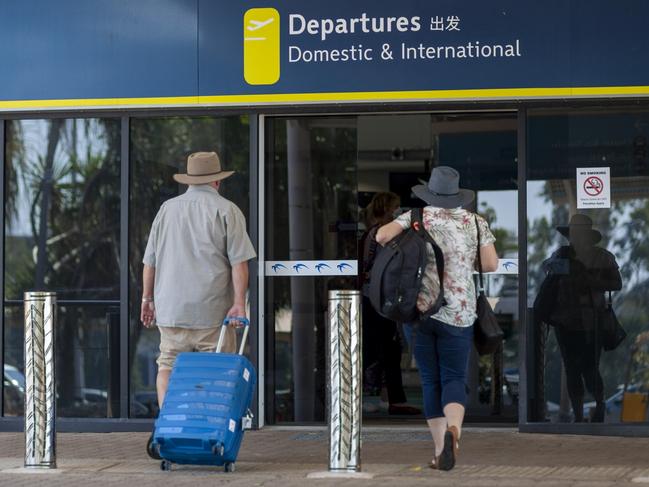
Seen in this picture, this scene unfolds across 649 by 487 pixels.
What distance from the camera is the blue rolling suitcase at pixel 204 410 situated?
7.63 m

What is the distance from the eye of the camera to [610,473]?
7.86 meters

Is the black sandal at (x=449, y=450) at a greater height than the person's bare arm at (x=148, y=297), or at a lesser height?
lesser

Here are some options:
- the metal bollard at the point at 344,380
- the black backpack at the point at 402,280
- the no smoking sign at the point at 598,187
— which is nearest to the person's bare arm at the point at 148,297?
the metal bollard at the point at 344,380

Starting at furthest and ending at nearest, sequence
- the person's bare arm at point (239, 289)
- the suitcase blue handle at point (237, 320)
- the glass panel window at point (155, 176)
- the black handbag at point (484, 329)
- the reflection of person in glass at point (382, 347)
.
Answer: the reflection of person in glass at point (382, 347)
the glass panel window at point (155, 176)
the person's bare arm at point (239, 289)
the suitcase blue handle at point (237, 320)
the black handbag at point (484, 329)

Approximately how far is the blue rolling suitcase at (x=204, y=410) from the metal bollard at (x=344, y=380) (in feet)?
1.80

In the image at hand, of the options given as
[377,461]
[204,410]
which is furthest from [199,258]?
[377,461]

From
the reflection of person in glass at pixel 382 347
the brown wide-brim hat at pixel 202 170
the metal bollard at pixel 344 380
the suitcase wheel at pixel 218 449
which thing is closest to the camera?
the suitcase wheel at pixel 218 449

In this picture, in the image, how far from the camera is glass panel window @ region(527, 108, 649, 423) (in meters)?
9.84

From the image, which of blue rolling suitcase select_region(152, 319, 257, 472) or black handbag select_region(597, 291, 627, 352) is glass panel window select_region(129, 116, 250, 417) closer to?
blue rolling suitcase select_region(152, 319, 257, 472)

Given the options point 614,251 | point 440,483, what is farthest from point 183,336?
point 614,251

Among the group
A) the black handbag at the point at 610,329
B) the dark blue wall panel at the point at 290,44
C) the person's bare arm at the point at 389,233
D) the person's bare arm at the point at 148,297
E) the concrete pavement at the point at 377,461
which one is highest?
the dark blue wall panel at the point at 290,44

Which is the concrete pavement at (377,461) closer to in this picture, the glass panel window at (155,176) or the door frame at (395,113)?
Result: the door frame at (395,113)

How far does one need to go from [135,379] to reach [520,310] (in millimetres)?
3036

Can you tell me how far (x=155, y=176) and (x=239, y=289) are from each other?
2.43 metres
